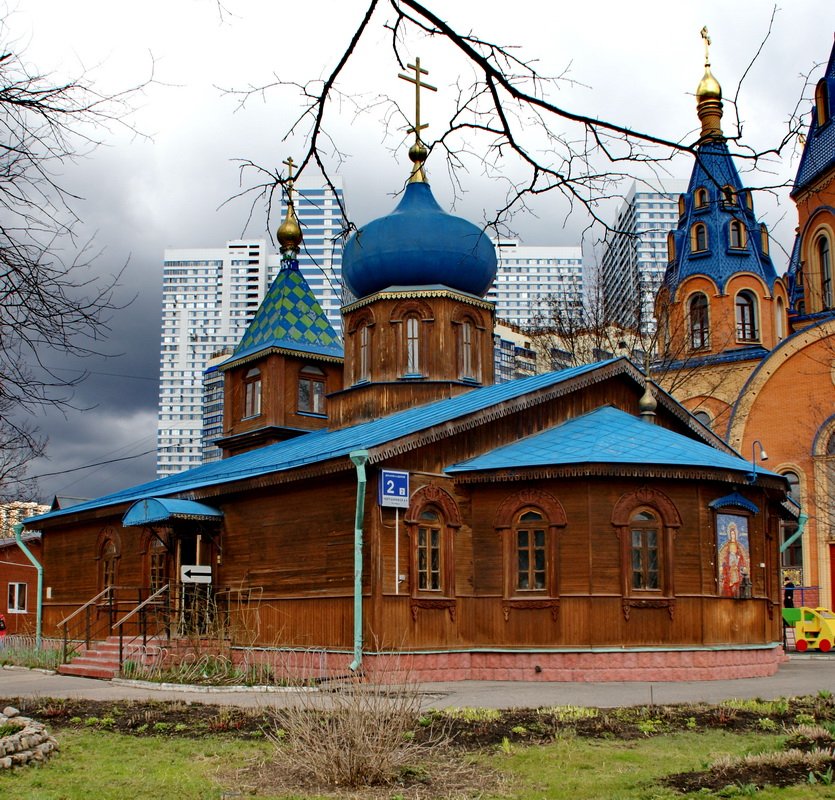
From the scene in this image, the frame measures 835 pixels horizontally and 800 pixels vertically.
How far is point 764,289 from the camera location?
3538 cm

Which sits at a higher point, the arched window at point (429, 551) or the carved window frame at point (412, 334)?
the carved window frame at point (412, 334)

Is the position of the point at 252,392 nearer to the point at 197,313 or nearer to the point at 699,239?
the point at 699,239

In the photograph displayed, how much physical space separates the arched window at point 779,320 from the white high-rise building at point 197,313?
73261 mm

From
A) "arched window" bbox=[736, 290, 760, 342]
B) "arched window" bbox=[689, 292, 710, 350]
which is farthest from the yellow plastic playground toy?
"arched window" bbox=[736, 290, 760, 342]

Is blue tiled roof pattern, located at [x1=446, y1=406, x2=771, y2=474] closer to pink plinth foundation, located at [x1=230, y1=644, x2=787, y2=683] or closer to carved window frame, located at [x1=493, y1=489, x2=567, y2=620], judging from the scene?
carved window frame, located at [x1=493, y1=489, x2=567, y2=620]

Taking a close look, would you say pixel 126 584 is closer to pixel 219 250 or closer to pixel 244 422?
pixel 244 422

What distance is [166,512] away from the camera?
55.4 ft

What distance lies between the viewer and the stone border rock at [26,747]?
24.9ft

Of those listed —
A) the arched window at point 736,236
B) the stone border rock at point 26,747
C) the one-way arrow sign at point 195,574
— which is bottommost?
the stone border rock at point 26,747

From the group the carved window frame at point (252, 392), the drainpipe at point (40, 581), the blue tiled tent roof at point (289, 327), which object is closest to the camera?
the drainpipe at point (40, 581)

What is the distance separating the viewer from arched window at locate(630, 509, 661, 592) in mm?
15203

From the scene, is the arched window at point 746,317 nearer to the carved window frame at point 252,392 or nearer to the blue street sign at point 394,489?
the carved window frame at point 252,392

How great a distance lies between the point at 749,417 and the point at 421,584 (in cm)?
2055

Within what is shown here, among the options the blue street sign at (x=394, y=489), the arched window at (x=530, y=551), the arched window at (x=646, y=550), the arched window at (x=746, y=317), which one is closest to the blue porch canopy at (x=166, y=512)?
the blue street sign at (x=394, y=489)
